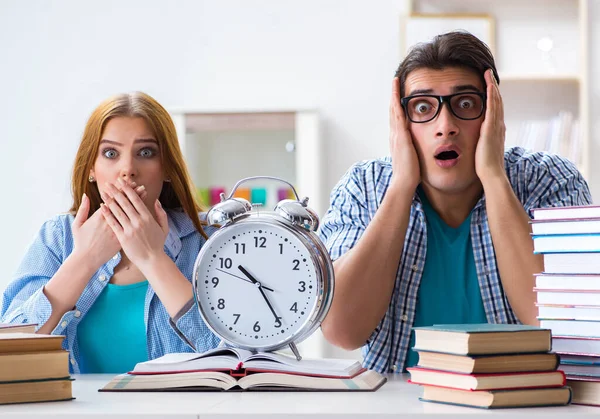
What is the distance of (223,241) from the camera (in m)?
1.33

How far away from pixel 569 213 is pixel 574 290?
0.11 m

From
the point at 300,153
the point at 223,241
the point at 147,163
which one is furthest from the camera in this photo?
the point at 300,153

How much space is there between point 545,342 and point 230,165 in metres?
3.11

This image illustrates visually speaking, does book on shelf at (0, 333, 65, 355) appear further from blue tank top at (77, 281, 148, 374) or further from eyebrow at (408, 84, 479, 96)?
eyebrow at (408, 84, 479, 96)

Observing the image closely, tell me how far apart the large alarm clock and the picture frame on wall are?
3.01 meters

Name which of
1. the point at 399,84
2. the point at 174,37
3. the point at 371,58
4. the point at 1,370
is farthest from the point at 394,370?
the point at 174,37

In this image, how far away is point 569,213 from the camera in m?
1.18

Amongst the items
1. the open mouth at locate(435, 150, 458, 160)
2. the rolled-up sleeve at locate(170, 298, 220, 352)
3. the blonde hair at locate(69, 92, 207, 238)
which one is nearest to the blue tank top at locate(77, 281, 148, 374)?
the rolled-up sleeve at locate(170, 298, 220, 352)

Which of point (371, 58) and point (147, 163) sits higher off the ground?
point (371, 58)

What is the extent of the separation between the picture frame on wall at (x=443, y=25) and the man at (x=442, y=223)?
89.3 inches

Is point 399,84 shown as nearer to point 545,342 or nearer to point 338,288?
point 338,288

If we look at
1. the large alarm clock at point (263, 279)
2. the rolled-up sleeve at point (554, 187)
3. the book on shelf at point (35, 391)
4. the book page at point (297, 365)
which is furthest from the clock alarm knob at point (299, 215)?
the rolled-up sleeve at point (554, 187)

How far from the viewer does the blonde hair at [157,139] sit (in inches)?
77.3

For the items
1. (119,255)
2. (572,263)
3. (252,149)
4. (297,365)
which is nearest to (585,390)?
(572,263)
